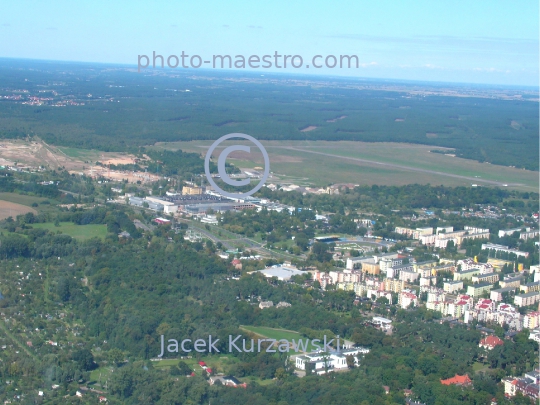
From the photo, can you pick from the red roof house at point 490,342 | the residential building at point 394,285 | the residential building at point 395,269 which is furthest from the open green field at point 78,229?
the red roof house at point 490,342

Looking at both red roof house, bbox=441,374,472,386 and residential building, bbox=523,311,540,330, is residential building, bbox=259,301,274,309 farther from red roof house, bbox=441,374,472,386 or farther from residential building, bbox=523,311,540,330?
residential building, bbox=523,311,540,330

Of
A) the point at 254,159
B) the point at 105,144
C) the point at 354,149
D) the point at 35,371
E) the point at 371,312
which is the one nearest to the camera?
the point at 35,371

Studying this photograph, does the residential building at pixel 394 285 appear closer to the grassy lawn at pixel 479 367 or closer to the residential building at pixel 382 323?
the residential building at pixel 382 323

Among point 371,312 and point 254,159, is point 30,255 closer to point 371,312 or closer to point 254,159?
point 371,312

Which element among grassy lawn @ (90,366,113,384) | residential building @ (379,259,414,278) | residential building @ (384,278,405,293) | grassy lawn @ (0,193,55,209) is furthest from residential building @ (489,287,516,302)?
grassy lawn @ (0,193,55,209)

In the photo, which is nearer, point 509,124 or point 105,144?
point 105,144

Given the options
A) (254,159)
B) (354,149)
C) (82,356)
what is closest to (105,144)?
(254,159)

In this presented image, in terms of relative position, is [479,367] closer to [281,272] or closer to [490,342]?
[490,342]

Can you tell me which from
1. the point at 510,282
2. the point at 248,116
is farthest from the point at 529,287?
the point at 248,116
